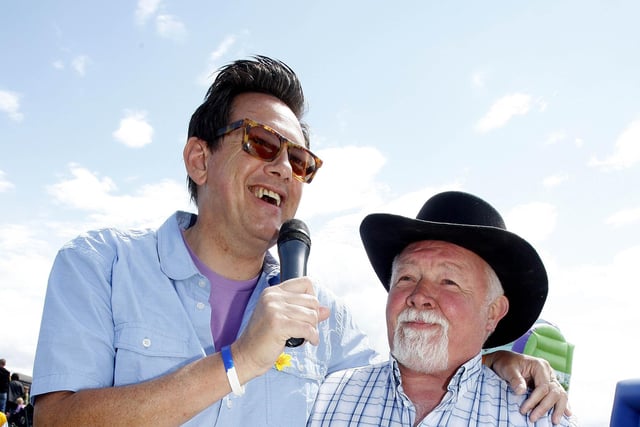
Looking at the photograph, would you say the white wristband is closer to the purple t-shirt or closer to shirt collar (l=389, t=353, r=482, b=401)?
the purple t-shirt

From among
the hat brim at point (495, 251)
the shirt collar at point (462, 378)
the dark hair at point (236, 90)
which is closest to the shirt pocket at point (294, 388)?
the shirt collar at point (462, 378)

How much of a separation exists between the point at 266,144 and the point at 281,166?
16 centimetres

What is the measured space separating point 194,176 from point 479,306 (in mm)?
1718

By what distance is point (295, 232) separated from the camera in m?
2.41

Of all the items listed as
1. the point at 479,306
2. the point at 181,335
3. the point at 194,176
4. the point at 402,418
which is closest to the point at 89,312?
the point at 181,335

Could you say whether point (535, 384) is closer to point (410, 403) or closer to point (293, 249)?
point (410, 403)

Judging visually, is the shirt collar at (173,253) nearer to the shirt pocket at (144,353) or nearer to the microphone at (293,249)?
the shirt pocket at (144,353)

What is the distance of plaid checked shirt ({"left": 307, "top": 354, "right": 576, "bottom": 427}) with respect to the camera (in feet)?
8.61

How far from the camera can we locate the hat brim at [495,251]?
2955 mm

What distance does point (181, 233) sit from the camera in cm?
286

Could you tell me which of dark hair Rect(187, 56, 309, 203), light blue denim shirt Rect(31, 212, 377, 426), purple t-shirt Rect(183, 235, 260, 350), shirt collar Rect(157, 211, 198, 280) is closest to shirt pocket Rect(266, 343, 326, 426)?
light blue denim shirt Rect(31, 212, 377, 426)

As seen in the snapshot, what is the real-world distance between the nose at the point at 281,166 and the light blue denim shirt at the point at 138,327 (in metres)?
0.59

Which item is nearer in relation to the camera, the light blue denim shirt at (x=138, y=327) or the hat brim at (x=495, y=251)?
the light blue denim shirt at (x=138, y=327)

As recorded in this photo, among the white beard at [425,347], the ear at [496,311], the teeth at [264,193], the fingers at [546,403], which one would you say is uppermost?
the teeth at [264,193]
